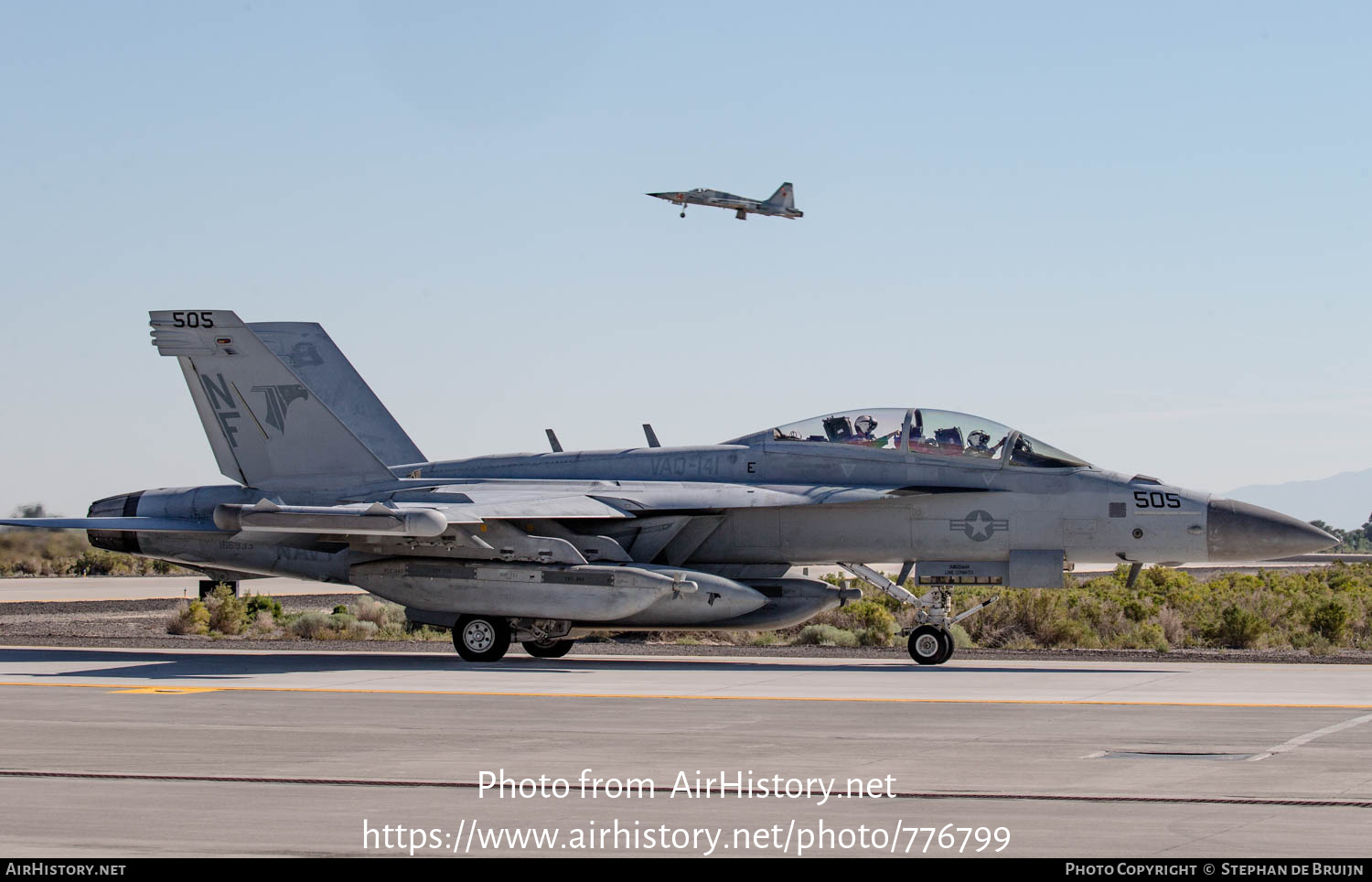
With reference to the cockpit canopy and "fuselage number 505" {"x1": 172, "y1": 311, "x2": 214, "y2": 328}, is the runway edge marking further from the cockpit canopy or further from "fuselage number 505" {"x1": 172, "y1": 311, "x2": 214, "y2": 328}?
"fuselage number 505" {"x1": 172, "y1": 311, "x2": 214, "y2": 328}

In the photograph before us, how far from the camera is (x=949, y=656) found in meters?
18.3

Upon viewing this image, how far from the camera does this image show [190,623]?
2634 centimetres

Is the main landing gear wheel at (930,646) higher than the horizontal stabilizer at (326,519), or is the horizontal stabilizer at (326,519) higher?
the horizontal stabilizer at (326,519)

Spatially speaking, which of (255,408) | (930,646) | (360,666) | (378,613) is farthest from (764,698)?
(378,613)

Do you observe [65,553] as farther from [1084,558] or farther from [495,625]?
[1084,558]

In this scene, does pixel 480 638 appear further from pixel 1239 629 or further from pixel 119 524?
pixel 1239 629

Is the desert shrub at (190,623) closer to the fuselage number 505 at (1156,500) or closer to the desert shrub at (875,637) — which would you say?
the desert shrub at (875,637)

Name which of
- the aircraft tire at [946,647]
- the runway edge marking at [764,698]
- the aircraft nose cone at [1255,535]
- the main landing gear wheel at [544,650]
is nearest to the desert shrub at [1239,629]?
the aircraft nose cone at [1255,535]

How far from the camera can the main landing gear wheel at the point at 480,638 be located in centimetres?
1858

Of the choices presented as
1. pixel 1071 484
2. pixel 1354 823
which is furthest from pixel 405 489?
pixel 1354 823

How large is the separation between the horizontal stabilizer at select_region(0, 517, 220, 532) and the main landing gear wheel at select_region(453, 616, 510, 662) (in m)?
3.70

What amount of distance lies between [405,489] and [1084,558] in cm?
878

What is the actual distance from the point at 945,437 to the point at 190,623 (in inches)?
577

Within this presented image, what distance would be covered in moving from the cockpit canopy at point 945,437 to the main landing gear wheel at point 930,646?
7.20 feet
